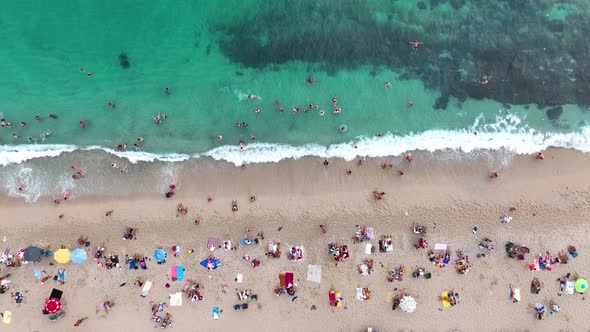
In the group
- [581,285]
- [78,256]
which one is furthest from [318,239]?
[581,285]

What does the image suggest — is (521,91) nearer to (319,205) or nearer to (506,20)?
(506,20)

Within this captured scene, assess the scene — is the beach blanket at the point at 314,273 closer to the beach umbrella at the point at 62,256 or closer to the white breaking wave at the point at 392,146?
the white breaking wave at the point at 392,146

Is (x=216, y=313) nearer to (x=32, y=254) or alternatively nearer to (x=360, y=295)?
(x=360, y=295)

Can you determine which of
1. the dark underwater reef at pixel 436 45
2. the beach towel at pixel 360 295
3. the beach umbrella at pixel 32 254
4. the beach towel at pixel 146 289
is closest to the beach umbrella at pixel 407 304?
the beach towel at pixel 360 295

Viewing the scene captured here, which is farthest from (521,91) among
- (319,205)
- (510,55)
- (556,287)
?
(319,205)

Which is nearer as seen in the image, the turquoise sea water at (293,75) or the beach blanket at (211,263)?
the beach blanket at (211,263)

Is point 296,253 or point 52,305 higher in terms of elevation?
point 296,253

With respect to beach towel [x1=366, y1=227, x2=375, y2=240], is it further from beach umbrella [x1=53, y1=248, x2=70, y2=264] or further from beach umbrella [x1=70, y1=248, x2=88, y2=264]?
beach umbrella [x1=53, y1=248, x2=70, y2=264]
